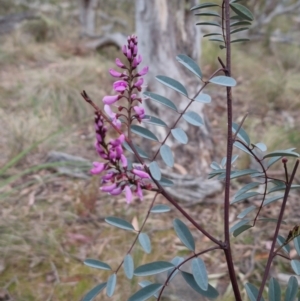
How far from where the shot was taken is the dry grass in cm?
161

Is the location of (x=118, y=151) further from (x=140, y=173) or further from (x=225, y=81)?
(x=225, y=81)

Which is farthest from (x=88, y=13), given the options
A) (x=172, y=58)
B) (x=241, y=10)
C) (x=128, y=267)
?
(x=128, y=267)

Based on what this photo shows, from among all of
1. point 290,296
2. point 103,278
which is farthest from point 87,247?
point 290,296

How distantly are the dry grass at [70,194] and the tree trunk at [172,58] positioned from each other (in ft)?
0.89

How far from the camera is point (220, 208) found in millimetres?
2068

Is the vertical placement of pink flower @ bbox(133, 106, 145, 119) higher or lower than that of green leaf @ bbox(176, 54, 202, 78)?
lower

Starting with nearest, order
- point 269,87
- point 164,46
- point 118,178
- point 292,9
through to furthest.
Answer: point 118,178
point 164,46
point 269,87
point 292,9

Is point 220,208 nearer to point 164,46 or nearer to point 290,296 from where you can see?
point 164,46

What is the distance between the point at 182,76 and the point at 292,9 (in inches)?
150

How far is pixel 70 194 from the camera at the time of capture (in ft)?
7.20

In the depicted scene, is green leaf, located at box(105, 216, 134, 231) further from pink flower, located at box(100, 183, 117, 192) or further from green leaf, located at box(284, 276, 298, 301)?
green leaf, located at box(284, 276, 298, 301)

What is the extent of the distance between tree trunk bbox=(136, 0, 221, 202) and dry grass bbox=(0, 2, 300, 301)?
0.27 m

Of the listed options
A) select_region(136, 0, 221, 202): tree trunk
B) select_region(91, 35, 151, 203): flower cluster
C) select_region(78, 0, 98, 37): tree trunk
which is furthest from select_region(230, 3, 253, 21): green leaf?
select_region(78, 0, 98, 37): tree trunk

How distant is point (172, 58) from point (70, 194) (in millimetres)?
1003
